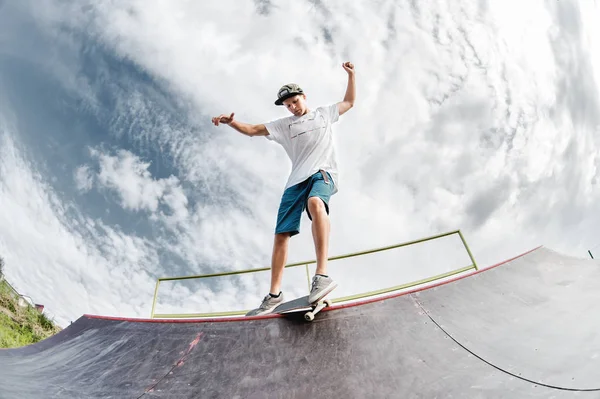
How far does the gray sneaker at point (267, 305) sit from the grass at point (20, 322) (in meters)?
17.0

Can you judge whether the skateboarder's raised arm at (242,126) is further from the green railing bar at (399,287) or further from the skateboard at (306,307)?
the green railing bar at (399,287)

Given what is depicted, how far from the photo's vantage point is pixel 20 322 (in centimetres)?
1653

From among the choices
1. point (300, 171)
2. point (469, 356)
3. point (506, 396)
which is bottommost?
point (506, 396)

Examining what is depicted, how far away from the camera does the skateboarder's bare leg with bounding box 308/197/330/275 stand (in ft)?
8.19

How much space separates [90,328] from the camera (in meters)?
3.51

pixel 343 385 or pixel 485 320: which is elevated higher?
pixel 485 320

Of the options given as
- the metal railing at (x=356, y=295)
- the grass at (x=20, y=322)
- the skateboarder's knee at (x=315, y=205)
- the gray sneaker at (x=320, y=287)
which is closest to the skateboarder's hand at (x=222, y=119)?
the skateboarder's knee at (x=315, y=205)

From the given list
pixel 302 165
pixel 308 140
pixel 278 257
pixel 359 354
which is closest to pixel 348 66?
pixel 308 140

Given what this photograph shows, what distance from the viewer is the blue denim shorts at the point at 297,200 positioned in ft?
8.86

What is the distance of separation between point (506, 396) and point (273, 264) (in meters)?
1.75

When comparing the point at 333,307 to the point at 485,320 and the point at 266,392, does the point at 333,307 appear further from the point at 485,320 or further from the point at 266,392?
the point at 485,320

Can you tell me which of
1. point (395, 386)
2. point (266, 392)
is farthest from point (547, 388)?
point (266, 392)

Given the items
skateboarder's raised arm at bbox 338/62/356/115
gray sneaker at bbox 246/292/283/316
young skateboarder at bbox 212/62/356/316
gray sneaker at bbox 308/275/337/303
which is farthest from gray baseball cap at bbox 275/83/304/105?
gray sneaker at bbox 246/292/283/316

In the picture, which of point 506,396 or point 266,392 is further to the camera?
point 266,392
